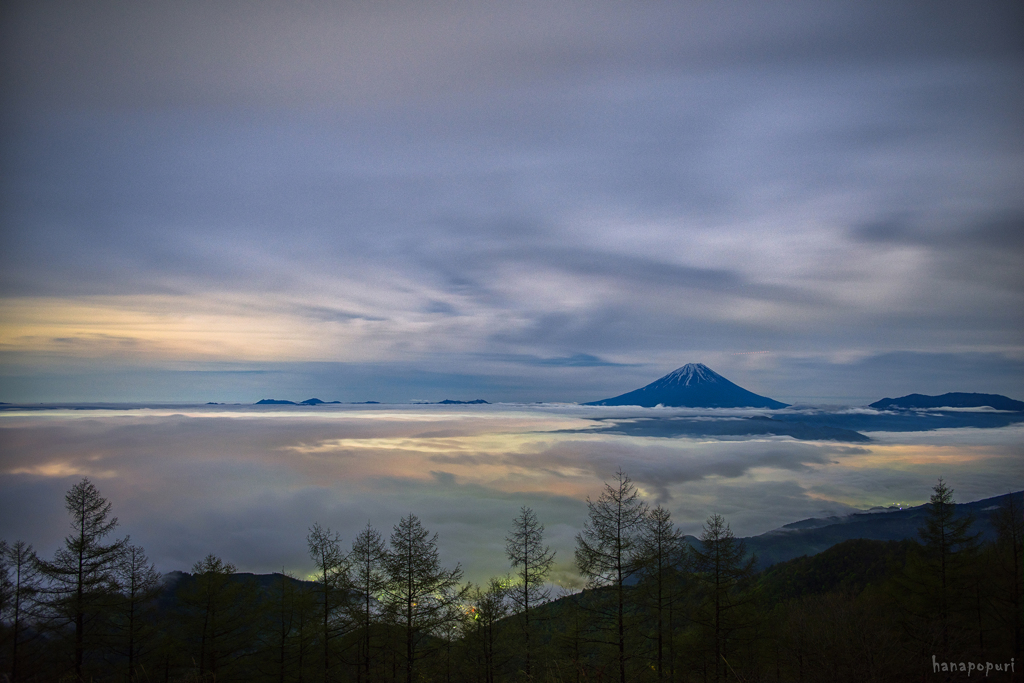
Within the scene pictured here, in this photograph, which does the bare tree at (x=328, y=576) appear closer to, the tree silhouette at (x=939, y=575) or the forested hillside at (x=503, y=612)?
the forested hillside at (x=503, y=612)

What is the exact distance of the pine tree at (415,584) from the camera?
766 inches

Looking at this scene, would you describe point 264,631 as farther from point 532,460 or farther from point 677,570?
point 532,460

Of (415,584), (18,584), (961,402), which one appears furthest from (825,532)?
(18,584)

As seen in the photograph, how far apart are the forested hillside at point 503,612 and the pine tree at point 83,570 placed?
6 centimetres

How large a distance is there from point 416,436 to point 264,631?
573ft

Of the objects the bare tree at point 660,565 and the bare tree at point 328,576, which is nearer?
the bare tree at point 660,565

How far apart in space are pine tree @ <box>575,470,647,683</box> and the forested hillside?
6cm

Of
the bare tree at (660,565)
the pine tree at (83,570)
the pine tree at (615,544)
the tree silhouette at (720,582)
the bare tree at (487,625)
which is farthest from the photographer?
the bare tree at (487,625)

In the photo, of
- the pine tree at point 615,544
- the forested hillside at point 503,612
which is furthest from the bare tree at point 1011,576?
the pine tree at point 615,544

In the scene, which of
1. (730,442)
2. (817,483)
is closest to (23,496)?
(817,483)

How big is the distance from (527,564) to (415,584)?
17.5 ft

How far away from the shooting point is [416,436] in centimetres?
19212

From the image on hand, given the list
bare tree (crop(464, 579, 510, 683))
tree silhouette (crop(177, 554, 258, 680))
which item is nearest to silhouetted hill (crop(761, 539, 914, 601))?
bare tree (crop(464, 579, 510, 683))

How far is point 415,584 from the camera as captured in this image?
777 inches
